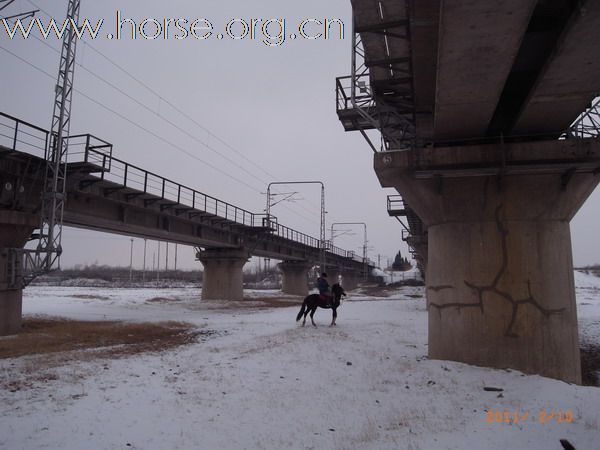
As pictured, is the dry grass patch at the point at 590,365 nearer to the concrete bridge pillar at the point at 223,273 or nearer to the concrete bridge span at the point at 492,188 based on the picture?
the concrete bridge span at the point at 492,188

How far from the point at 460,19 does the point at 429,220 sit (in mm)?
5294

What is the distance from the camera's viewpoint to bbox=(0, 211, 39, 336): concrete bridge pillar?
14.1m

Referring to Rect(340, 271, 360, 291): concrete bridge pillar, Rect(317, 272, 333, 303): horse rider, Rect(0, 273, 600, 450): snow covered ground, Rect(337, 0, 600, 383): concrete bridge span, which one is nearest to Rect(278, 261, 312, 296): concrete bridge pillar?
Rect(340, 271, 360, 291): concrete bridge pillar

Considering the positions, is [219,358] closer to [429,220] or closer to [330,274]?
[429,220]

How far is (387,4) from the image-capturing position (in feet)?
24.1

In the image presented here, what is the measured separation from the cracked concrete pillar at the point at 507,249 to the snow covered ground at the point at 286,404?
83cm

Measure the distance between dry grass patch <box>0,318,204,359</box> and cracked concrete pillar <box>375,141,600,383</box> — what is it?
759 centimetres

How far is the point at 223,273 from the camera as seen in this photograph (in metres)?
37.4

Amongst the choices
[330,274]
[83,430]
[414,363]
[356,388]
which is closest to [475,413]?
[356,388]

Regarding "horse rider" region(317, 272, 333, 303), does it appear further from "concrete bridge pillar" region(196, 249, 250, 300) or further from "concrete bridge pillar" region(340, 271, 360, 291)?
"concrete bridge pillar" region(340, 271, 360, 291)

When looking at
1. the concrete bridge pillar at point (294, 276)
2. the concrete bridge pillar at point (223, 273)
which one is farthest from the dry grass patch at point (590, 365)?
the concrete bridge pillar at point (294, 276)

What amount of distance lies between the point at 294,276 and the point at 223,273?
22.4 metres

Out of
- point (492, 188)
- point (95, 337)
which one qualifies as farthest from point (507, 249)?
point (95, 337)

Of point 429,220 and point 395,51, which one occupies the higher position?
point 395,51
